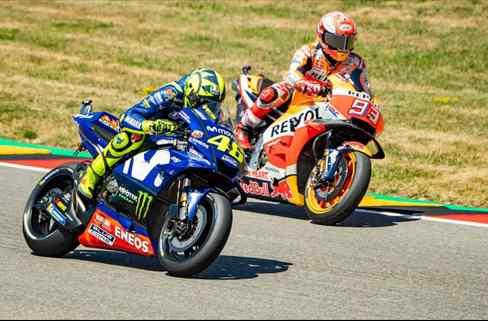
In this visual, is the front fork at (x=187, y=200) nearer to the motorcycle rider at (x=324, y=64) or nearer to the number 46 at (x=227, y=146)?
the number 46 at (x=227, y=146)

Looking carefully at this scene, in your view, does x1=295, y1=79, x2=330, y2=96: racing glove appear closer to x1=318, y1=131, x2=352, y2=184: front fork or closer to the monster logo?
x1=318, y1=131, x2=352, y2=184: front fork

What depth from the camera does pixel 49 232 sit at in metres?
9.09

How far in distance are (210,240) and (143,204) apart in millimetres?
760

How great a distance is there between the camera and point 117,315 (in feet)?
22.8

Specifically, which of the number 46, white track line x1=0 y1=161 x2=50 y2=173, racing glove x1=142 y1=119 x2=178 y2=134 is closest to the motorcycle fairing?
racing glove x1=142 y1=119 x2=178 y2=134

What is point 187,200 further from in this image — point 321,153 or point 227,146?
point 321,153

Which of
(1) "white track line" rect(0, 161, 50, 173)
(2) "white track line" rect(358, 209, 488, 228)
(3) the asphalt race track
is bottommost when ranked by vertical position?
(3) the asphalt race track

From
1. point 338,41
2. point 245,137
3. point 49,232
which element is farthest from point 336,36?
point 49,232

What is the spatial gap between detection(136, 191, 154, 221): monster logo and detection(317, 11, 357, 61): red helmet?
392cm

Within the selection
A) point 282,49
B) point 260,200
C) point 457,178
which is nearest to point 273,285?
point 260,200

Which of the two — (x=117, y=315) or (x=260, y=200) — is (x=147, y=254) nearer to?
(x=117, y=315)

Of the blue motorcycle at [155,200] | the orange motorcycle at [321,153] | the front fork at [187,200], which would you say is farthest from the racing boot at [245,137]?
the front fork at [187,200]

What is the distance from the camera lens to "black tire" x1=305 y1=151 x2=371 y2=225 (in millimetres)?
10727

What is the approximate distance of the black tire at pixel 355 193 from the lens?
10.7 meters
